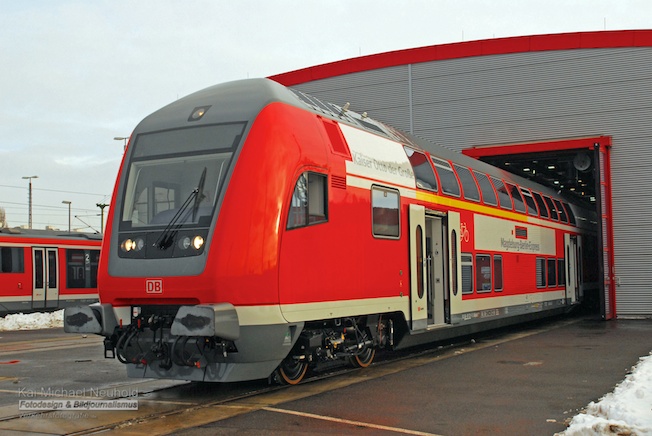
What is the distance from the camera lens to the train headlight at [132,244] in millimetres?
9203

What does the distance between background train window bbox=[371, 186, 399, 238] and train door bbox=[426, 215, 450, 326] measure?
6.26 feet

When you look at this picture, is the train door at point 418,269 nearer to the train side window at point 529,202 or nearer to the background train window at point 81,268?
the train side window at point 529,202

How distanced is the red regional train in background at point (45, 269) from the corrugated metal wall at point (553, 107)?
1204 cm

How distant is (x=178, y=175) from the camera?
9.34m

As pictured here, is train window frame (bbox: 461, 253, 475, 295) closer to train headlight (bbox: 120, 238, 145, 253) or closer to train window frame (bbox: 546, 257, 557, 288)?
train window frame (bbox: 546, 257, 557, 288)

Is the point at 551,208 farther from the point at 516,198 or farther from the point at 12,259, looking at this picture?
the point at 12,259

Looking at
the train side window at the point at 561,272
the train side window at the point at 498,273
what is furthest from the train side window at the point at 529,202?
the train side window at the point at 498,273

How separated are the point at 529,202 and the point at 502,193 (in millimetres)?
2300

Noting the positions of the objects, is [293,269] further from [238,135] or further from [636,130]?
[636,130]

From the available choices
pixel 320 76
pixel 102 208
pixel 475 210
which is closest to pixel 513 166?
pixel 320 76

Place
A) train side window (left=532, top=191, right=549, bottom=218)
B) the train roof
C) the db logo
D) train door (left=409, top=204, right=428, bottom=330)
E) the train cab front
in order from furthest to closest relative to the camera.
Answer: the train roof < train side window (left=532, top=191, right=549, bottom=218) < train door (left=409, top=204, right=428, bottom=330) < the db logo < the train cab front

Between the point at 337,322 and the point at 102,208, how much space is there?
54852mm

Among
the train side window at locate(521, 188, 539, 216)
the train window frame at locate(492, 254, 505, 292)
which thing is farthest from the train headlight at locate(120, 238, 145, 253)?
the train side window at locate(521, 188, 539, 216)

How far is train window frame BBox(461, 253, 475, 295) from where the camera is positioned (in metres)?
14.8
